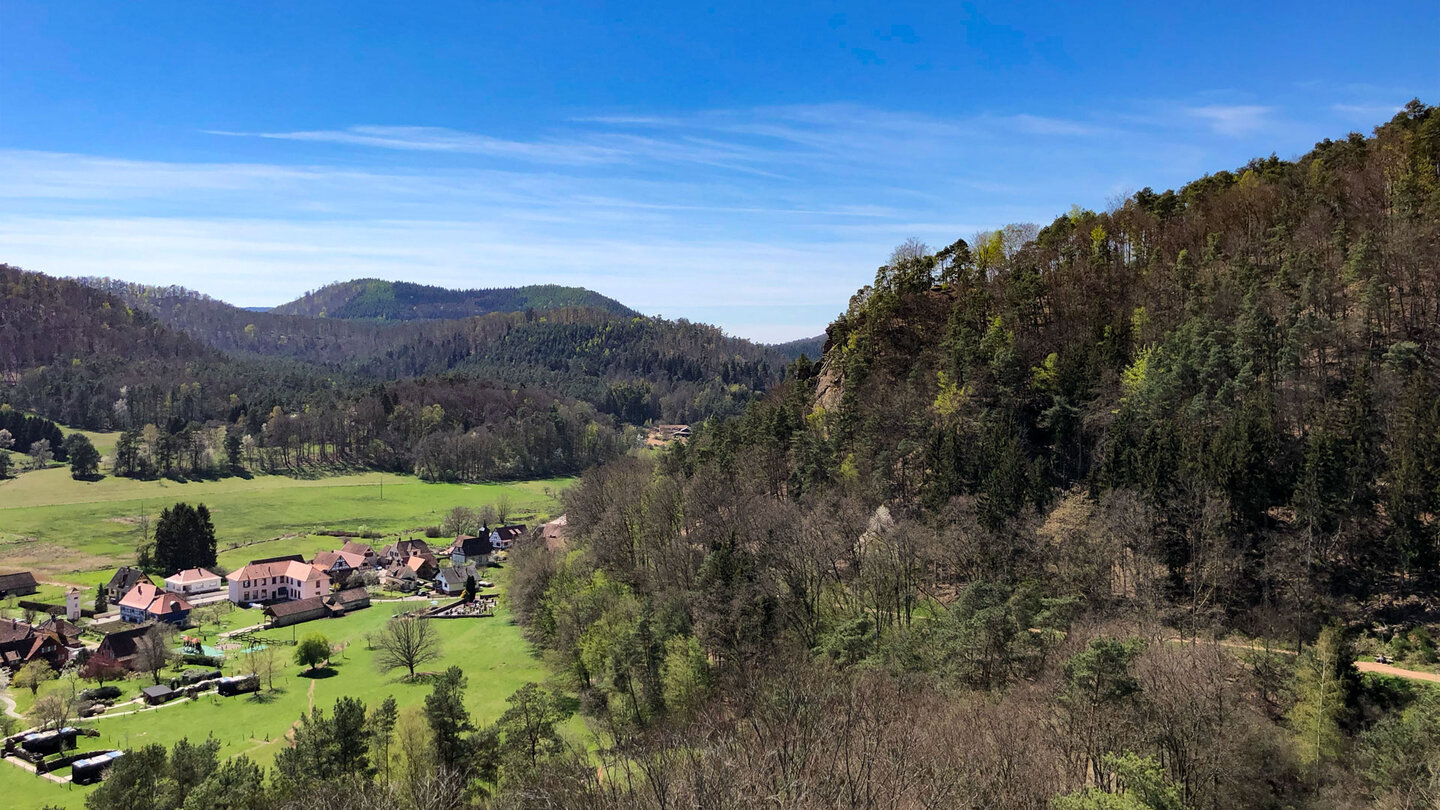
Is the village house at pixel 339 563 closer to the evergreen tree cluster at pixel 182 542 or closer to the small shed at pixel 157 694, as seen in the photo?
the evergreen tree cluster at pixel 182 542

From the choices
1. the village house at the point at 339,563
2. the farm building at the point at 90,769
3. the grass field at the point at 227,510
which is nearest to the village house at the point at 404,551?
the village house at the point at 339,563

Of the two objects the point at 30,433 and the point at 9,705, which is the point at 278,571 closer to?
the point at 9,705

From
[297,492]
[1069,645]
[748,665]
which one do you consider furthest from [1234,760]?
[297,492]

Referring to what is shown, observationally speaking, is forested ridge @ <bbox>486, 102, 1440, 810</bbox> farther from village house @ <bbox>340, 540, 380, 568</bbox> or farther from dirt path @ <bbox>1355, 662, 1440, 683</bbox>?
village house @ <bbox>340, 540, 380, 568</bbox>

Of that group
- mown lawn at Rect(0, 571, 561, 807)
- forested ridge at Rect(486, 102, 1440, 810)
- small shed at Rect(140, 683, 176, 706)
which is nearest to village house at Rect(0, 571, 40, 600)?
mown lawn at Rect(0, 571, 561, 807)

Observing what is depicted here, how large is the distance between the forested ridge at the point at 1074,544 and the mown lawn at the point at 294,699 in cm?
314

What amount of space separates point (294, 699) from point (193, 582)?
103 ft

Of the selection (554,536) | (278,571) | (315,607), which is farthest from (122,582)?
(554,536)

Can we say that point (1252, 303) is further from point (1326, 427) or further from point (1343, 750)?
point (1343, 750)

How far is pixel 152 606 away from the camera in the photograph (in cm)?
5462

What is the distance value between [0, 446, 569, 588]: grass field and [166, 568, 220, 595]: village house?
7131 millimetres

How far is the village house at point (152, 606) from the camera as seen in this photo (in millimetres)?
54281

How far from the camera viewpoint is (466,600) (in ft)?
200

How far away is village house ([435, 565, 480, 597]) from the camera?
65562 millimetres
